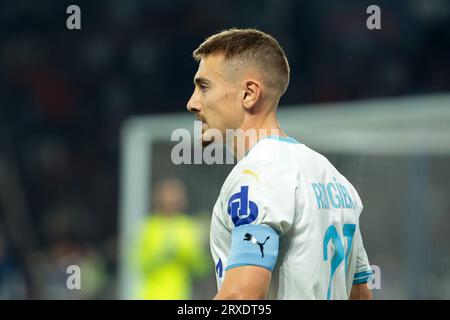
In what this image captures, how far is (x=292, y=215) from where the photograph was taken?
2730mm

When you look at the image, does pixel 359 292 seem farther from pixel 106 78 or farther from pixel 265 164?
pixel 106 78

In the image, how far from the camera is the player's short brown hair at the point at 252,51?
3.14m

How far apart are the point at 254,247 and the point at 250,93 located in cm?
67

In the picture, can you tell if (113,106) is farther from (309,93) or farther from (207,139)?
(207,139)

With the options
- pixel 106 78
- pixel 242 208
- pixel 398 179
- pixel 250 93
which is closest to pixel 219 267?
pixel 242 208

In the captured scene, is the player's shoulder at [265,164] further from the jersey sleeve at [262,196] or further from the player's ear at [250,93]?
the player's ear at [250,93]

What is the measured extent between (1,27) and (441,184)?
9.13 m

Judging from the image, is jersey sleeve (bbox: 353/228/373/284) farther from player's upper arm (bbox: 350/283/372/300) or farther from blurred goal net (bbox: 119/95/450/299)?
blurred goal net (bbox: 119/95/450/299)

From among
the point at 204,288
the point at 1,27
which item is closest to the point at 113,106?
the point at 1,27

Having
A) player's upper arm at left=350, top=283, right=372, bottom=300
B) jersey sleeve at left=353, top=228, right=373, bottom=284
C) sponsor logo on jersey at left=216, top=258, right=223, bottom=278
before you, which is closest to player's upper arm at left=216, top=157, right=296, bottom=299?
sponsor logo on jersey at left=216, top=258, right=223, bottom=278

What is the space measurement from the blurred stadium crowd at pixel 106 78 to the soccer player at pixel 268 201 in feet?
29.0

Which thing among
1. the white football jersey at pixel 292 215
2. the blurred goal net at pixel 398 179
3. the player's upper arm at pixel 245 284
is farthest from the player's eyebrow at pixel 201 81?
the blurred goal net at pixel 398 179

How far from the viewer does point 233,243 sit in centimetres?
270

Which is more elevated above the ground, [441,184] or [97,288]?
[441,184]
